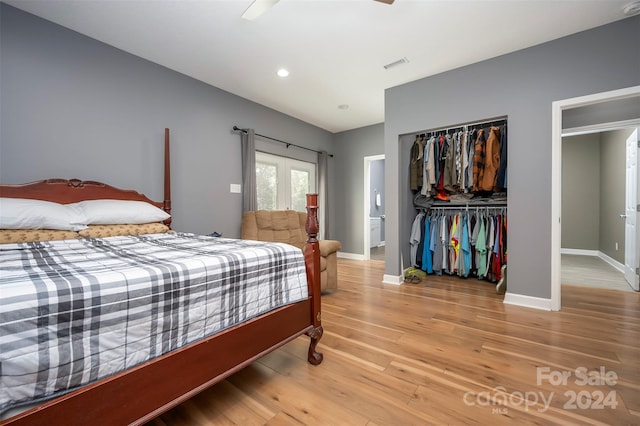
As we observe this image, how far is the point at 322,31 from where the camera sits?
8.02ft

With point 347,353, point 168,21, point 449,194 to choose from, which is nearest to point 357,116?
point 449,194

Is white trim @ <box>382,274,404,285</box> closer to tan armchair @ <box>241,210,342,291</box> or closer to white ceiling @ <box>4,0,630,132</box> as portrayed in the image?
tan armchair @ <box>241,210,342,291</box>

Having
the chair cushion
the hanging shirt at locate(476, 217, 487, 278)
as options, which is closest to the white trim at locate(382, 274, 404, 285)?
the hanging shirt at locate(476, 217, 487, 278)

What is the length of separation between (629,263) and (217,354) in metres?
4.88

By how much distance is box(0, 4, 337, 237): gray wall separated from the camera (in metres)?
2.19

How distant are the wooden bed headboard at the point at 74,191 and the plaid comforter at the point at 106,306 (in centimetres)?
94

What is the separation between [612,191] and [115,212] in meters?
7.20

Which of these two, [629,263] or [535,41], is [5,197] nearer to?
[535,41]

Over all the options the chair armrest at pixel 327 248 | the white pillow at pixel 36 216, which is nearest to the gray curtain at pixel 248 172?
the chair armrest at pixel 327 248

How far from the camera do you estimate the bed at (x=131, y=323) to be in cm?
74

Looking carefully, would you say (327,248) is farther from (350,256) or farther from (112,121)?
(112,121)

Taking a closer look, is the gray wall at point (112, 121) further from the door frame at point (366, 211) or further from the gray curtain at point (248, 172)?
the door frame at point (366, 211)

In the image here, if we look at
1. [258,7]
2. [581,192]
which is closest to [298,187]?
[258,7]

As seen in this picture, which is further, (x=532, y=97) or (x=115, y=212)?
(x=532, y=97)
